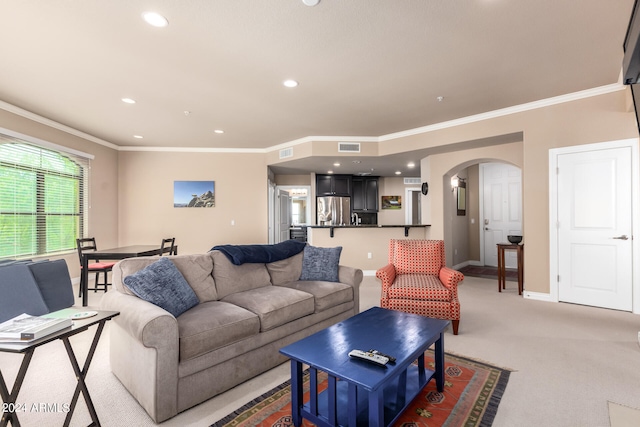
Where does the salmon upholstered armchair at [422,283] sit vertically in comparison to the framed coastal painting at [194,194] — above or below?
below

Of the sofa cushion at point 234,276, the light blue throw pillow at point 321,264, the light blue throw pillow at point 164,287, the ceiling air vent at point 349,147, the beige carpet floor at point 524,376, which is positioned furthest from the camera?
the ceiling air vent at point 349,147

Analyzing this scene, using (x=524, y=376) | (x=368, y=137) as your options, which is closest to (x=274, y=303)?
(x=524, y=376)

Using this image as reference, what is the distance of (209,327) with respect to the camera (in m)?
1.90

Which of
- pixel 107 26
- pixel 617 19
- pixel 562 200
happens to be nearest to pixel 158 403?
pixel 107 26

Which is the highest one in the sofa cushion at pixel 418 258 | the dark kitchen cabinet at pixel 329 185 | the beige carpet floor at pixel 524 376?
the dark kitchen cabinet at pixel 329 185

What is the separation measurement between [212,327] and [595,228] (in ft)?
14.6

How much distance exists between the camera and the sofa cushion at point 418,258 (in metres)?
3.47

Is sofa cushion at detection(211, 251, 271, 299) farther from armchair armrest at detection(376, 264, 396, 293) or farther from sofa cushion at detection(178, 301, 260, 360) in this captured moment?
armchair armrest at detection(376, 264, 396, 293)

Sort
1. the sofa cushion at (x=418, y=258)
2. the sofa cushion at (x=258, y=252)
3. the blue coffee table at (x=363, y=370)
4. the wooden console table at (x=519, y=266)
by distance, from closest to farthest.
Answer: the blue coffee table at (x=363, y=370)
the sofa cushion at (x=258, y=252)
the sofa cushion at (x=418, y=258)
the wooden console table at (x=519, y=266)

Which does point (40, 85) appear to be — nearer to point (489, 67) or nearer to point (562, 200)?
point (489, 67)

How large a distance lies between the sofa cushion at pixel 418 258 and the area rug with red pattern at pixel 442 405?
1370mm

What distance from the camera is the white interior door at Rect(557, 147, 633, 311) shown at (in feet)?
11.6

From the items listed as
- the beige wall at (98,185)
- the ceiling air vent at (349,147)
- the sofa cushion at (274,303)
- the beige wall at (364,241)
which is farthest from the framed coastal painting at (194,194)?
the sofa cushion at (274,303)

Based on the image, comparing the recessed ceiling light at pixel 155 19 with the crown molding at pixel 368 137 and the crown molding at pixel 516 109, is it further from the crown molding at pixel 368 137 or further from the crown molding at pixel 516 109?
the crown molding at pixel 516 109
